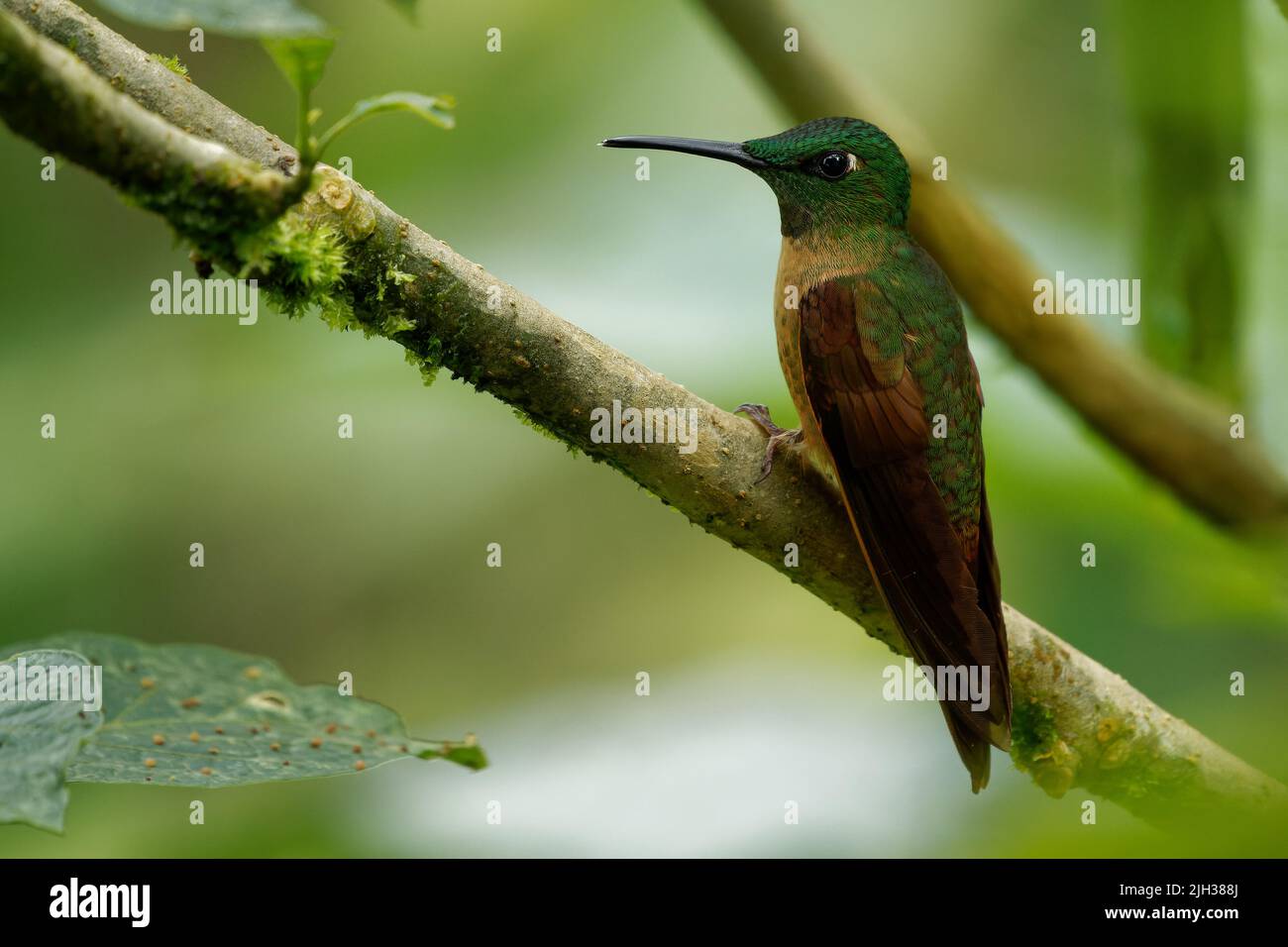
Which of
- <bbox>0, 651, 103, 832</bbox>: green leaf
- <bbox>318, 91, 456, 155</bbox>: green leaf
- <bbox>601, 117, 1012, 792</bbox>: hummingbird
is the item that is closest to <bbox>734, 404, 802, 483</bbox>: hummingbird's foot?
<bbox>601, 117, 1012, 792</bbox>: hummingbird

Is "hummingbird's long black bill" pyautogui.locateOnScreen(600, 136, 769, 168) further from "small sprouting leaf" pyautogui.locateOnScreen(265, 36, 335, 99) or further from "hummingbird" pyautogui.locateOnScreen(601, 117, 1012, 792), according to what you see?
"small sprouting leaf" pyautogui.locateOnScreen(265, 36, 335, 99)

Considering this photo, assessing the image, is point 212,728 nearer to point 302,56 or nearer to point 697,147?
point 302,56

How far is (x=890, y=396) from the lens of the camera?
104 inches

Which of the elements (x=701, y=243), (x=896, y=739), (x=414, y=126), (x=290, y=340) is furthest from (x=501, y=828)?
(x=414, y=126)

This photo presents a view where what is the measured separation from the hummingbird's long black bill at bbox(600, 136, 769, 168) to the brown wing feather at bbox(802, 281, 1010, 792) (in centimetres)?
44

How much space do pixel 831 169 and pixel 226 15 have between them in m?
2.37

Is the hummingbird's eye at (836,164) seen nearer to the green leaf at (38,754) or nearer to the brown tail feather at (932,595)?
the brown tail feather at (932,595)

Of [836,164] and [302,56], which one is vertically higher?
[836,164]

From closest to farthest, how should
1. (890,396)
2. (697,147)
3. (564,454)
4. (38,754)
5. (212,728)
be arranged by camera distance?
1. (38,754)
2. (212,728)
3. (890,396)
4. (697,147)
5. (564,454)

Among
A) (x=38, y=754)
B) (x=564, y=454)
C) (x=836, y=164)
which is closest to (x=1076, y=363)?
(x=836, y=164)

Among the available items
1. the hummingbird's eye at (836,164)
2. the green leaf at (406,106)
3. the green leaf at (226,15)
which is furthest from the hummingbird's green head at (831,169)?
the green leaf at (226,15)

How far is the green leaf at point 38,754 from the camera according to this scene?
35.3 inches

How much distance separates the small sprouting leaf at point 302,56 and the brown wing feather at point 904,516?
1.64 meters

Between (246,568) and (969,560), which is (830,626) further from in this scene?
(246,568)
